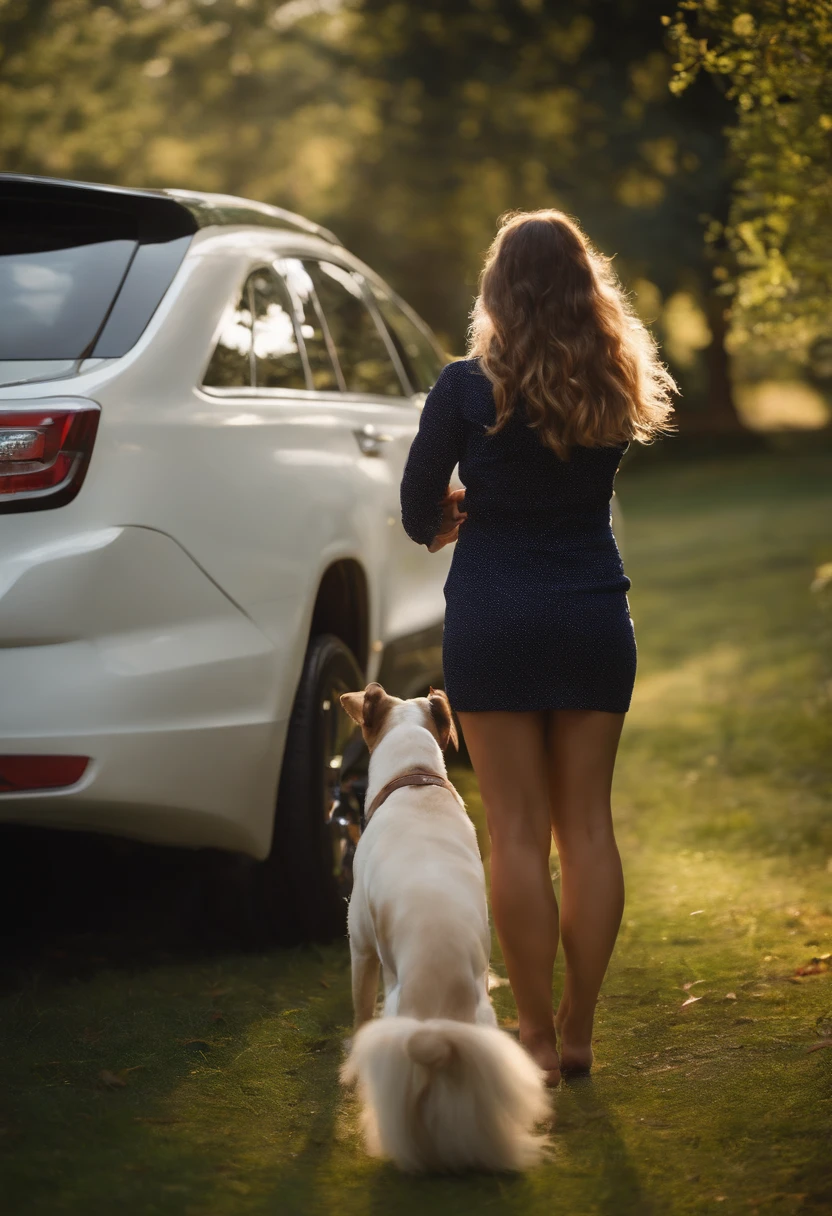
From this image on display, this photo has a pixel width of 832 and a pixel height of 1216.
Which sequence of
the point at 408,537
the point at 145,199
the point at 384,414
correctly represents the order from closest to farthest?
the point at 145,199
the point at 408,537
the point at 384,414

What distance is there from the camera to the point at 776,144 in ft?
23.1

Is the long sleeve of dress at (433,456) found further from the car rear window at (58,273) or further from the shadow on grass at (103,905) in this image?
the shadow on grass at (103,905)

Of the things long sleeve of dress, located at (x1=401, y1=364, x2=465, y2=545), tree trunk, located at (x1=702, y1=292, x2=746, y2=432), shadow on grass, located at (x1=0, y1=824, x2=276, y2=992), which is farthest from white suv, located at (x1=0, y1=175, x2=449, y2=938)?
tree trunk, located at (x1=702, y1=292, x2=746, y2=432)

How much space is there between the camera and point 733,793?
6711mm

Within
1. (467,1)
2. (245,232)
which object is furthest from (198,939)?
(467,1)

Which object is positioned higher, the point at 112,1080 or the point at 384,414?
the point at 384,414

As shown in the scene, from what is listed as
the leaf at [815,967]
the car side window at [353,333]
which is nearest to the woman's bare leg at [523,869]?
the leaf at [815,967]

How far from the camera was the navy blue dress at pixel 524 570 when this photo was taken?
3502mm

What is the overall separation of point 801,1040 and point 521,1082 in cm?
124

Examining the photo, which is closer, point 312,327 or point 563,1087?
point 563,1087

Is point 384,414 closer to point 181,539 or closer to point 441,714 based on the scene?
point 181,539

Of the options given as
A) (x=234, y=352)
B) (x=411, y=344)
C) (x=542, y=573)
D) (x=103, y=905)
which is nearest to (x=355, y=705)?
(x=542, y=573)

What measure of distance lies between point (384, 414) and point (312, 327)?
48 cm

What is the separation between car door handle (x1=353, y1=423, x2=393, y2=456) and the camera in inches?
199
